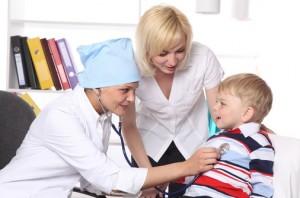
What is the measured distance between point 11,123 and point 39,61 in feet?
5.55

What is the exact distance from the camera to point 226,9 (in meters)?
4.51

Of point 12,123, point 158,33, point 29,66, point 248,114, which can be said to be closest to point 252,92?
point 248,114

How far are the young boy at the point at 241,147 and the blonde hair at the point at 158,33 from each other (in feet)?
0.97

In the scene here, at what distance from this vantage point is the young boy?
204cm

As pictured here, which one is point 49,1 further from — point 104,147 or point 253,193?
point 253,193

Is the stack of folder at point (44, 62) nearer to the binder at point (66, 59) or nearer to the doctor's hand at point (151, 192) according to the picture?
the binder at point (66, 59)

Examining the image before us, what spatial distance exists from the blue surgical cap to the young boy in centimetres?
36

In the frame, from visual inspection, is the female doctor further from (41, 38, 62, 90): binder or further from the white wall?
the white wall

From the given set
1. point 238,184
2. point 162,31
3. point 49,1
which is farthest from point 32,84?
point 238,184

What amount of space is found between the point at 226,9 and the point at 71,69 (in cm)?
125

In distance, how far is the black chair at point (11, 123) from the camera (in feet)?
8.00

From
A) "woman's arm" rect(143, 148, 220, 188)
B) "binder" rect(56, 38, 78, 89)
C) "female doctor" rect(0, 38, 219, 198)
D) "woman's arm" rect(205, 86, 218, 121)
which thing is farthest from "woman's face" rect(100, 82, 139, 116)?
"binder" rect(56, 38, 78, 89)

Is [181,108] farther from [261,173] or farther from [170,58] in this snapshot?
[261,173]

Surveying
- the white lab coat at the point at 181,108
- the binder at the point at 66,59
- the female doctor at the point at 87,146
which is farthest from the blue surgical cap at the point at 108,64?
the binder at the point at 66,59
